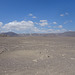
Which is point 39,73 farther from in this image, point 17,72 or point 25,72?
point 17,72

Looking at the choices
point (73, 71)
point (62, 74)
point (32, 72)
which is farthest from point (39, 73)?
point (73, 71)

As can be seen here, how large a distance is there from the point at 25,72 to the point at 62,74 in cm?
212

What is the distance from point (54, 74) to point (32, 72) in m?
1.28

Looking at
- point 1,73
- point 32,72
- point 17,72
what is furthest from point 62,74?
point 1,73

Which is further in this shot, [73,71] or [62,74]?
[73,71]

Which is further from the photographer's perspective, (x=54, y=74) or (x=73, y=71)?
(x=73, y=71)

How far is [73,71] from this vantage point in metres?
7.08

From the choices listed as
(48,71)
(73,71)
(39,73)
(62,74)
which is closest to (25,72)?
(39,73)

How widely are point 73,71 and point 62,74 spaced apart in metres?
0.90

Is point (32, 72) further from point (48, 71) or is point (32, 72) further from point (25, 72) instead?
point (48, 71)

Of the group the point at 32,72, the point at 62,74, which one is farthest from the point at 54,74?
the point at 32,72

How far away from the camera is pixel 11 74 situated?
665 centimetres

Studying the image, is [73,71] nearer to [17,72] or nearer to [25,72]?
[25,72]

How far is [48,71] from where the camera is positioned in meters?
7.02
